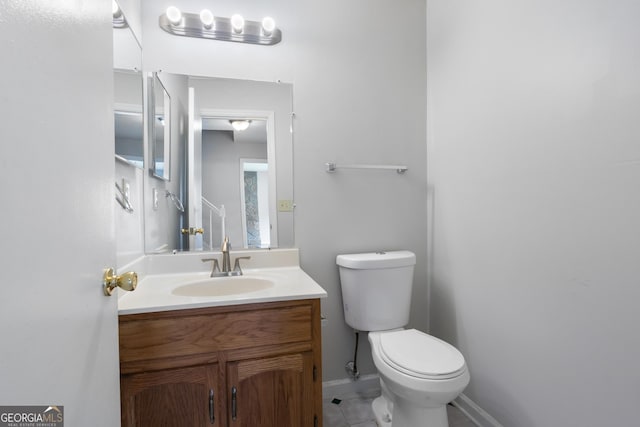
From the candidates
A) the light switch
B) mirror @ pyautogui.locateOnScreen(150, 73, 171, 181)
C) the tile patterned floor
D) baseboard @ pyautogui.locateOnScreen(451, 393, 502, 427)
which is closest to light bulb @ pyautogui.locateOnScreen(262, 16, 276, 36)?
mirror @ pyautogui.locateOnScreen(150, 73, 171, 181)

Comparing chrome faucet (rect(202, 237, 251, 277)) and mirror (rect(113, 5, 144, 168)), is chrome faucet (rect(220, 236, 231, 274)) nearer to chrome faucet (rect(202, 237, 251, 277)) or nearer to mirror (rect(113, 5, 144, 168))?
chrome faucet (rect(202, 237, 251, 277))

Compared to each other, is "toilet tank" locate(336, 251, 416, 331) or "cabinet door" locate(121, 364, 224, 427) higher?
"toilet tank" locate(336, 251, 416, 331)

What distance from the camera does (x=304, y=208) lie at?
1.70 m

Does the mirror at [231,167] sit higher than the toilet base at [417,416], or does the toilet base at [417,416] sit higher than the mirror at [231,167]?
the mirror at [231,167]

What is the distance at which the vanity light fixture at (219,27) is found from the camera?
1.50m

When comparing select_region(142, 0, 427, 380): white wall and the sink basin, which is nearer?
the sink basin

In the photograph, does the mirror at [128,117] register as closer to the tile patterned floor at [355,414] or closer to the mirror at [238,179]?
the mirror at [238,179]

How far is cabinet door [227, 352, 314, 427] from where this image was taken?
3.71 feet

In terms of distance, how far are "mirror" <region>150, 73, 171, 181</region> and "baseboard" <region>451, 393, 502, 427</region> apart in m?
1.95

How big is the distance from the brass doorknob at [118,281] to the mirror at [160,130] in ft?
3.03

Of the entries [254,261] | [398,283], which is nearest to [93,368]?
[254,261]

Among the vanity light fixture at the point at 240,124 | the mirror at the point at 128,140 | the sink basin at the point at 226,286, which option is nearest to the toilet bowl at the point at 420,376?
the sink basin at the point at 226,286

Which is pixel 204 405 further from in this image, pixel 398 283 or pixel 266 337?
pixel 398 283

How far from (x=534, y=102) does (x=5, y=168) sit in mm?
1574
